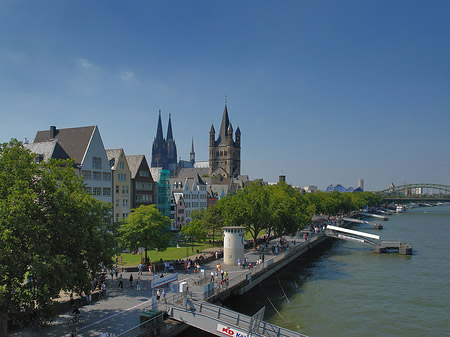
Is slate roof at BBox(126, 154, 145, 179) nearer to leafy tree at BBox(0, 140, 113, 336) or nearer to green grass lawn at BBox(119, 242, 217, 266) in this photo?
green grass lawn at BBox(119, 242, 217, 266)

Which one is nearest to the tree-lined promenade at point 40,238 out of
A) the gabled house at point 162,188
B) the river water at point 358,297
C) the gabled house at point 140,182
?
the river water at point 358,297

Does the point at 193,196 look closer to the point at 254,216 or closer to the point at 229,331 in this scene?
the point at 254,216

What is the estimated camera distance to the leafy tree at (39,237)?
20.8m

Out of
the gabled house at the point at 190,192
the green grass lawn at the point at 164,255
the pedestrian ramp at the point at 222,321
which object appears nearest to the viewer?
the pedestrian ramp at the point at 222,321

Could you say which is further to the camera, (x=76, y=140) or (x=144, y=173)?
(x=144, y=173)

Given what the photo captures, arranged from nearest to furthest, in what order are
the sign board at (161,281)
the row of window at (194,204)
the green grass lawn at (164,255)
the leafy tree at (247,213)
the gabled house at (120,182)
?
the sign board at (161,281), the green grass lawn at (164,255), the leafy tree at (247,213), the gabled house at (120,182), the row of window at (194,204)

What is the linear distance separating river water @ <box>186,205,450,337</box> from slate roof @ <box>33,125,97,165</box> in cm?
3490

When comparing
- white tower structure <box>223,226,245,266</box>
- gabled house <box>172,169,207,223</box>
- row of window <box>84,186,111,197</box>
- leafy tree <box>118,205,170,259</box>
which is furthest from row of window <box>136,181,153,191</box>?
white tower structure <box>223,226,245,266</box>

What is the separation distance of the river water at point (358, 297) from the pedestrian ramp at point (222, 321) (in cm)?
306

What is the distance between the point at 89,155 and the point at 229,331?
43.7 meters

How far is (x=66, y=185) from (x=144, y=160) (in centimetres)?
5310

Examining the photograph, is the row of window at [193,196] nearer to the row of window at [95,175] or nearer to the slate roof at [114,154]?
the slate roof at [114,154]

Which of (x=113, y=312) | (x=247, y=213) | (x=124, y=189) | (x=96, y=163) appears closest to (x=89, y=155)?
(x=96, y=163)

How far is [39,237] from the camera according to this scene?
2234 centimetres
